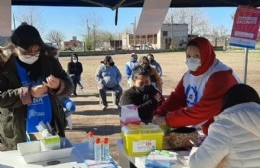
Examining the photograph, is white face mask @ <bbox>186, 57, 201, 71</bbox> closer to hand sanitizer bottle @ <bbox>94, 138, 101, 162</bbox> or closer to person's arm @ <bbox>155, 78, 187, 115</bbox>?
person's arm @ <bbox>155, 78, 187, 115</bbox>

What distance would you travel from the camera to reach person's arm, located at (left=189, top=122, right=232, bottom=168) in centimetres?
152

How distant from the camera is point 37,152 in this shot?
2.11 m

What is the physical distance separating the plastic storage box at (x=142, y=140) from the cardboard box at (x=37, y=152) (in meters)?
0.39

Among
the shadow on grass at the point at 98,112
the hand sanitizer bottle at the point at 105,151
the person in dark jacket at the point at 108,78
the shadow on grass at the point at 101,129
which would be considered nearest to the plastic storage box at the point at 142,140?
the hand sanitizer bottle at the point at 105,151

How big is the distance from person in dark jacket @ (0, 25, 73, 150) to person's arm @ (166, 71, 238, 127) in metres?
0.83

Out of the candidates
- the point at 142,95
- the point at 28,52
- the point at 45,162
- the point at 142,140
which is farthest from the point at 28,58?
the point at 142,95

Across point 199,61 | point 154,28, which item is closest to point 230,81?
point 199,61

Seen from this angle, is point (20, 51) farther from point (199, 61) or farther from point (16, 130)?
point (199, 61)

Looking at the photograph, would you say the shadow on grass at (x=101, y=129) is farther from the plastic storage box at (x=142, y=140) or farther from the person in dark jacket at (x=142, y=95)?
the plastic storage box at (x=142, y=140)

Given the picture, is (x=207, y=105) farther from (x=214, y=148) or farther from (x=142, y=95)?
(x=142, y=95)

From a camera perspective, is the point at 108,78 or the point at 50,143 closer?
the point at 50,143

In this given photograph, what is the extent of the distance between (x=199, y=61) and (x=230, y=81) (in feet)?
0.91

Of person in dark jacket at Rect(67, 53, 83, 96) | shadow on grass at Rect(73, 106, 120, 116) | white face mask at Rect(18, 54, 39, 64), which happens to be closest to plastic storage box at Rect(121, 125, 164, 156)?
white face mask at Rect(18, 54, 39, 64)

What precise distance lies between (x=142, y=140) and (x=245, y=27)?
263 cm
